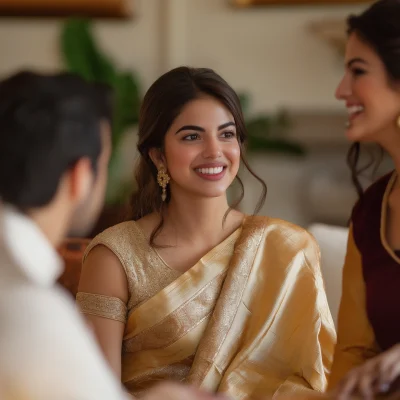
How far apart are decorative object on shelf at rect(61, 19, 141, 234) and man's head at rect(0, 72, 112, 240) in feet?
12.8

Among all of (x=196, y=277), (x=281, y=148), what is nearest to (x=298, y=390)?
(x=196, y=277)

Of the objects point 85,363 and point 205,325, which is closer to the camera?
point 85,363

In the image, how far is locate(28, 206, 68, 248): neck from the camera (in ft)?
4.96

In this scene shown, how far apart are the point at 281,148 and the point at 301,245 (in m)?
2.83

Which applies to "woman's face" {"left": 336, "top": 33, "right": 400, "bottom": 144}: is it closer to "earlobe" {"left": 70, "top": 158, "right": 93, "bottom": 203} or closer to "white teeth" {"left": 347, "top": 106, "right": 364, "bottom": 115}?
"white teeth" {"left": 347, "top": 106, "right": 364, "bottom": 115}

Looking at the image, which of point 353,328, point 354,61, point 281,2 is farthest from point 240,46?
point 353,328

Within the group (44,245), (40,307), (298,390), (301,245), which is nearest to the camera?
(40,307)

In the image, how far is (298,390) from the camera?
238 cm

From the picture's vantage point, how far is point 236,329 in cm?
249

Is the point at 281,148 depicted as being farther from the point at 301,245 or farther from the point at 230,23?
the point at 301,245

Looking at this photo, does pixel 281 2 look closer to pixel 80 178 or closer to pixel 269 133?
pixel 269 133

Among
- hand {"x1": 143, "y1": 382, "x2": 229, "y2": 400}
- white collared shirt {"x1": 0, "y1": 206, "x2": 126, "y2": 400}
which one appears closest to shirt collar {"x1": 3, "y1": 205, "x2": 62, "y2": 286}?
white collared shirt {"x1": 0, "y1": 206, "x2": 126, "y2": 400}

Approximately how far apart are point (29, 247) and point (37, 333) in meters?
0.19

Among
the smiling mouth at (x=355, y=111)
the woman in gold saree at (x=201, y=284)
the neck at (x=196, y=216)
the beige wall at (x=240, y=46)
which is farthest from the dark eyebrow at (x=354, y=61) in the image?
the beige wall at (x=240, y=46)
